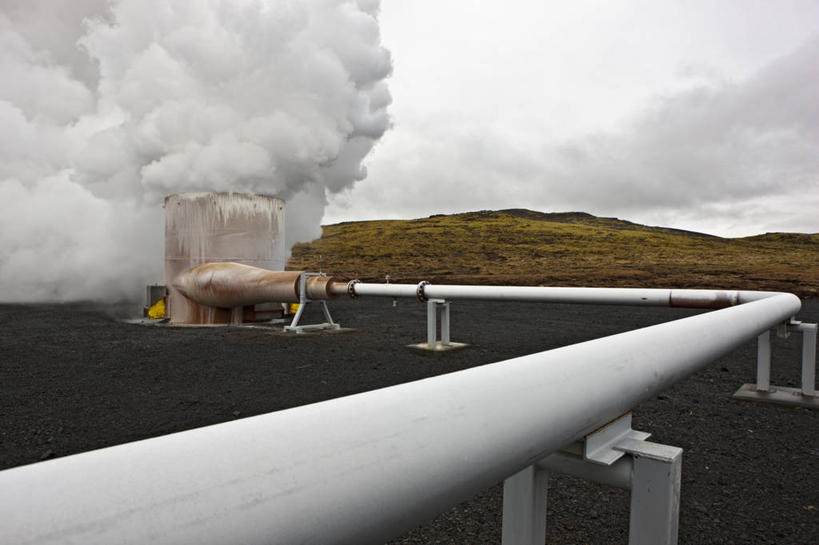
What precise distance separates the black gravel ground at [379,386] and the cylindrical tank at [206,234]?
1.14 m

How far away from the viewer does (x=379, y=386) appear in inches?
149

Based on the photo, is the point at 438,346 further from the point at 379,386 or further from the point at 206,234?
the point at 206,234

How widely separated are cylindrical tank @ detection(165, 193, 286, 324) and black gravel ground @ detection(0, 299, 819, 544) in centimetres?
114

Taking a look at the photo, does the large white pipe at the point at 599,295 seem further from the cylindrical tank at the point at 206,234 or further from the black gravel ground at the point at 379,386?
the cylindrical tank at the point at 206,234

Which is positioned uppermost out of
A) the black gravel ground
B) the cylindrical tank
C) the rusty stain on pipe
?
the cylindrical tank

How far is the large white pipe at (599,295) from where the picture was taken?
3588 millimetres

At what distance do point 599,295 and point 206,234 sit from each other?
6755mm

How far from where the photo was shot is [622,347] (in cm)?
93

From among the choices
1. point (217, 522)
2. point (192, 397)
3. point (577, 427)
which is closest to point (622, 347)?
point (577, 427)

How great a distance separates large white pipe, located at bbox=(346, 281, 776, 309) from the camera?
11.8ft

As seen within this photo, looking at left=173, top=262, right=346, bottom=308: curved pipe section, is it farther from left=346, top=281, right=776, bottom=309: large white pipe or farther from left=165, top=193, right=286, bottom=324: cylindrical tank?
left=346, top=281, right=776, bottom=309: large white pipe

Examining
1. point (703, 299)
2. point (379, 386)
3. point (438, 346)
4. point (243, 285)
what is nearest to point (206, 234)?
point (243, 285)

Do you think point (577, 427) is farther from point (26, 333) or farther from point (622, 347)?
point (26, 333)

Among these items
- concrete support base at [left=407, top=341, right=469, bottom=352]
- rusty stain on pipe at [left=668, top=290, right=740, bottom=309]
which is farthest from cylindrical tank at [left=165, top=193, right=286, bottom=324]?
rusty stain on pipe at [left=668, top=290, right=740, bottom=309]
